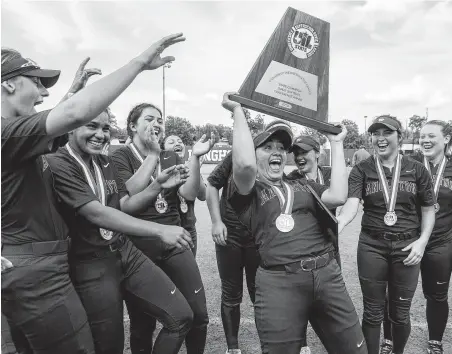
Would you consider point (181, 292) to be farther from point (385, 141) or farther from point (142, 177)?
point (385, 141)

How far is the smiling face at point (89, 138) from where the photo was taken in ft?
9.68

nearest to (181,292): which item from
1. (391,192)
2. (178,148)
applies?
(391,192)

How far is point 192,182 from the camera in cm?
380

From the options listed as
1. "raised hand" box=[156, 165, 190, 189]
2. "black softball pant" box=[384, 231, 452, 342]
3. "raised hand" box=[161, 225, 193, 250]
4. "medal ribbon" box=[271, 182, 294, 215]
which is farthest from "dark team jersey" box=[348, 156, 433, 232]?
"raised hand" box=[161, 225, 193, 250]

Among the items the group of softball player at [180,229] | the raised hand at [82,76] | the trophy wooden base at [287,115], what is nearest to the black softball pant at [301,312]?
the group of softball player at [180,229]

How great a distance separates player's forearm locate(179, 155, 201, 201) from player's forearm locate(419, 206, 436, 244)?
2103mm

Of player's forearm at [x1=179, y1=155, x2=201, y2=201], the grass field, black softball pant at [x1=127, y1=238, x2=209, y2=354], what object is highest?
player's forearm at [x1=179, y1=155, x2=201, y2=201]

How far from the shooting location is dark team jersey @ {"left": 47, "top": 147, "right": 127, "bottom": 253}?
254 centimetres

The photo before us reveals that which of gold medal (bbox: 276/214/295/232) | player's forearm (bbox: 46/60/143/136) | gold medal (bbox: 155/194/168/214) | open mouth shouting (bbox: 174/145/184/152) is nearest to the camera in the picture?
player's forearm (bbox: 46/60/143/136)

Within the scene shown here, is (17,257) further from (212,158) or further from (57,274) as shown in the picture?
(212,158)

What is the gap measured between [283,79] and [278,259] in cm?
127

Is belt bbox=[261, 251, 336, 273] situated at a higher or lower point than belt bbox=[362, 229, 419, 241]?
lower

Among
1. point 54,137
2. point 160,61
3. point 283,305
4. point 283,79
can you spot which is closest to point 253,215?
point 283,305

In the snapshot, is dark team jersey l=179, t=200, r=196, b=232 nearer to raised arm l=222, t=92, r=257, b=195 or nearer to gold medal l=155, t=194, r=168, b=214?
gold medal l=155, t=194, r=168, b=214
